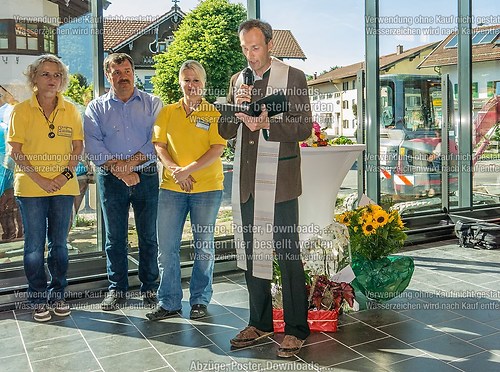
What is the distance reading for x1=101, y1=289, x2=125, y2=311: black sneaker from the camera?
3738 millimetres

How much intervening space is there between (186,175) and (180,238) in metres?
0.43

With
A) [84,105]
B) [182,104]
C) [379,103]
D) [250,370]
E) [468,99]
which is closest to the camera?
[250,370]

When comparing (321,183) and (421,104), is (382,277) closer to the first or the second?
(321,183)

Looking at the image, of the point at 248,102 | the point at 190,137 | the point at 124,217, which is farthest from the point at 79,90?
the point at 248,102

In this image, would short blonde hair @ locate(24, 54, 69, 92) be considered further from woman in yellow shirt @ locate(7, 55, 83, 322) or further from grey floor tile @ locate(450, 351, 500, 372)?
grey floor tile @ locate(450, 351, 500, 372)

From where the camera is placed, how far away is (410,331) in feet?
10.6

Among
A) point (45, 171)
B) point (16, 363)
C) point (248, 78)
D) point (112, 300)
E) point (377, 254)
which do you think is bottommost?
point (16, 363)

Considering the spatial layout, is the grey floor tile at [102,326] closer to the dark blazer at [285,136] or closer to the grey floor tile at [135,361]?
the grey floor tile at [135,361]

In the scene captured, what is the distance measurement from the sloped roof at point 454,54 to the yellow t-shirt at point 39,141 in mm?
4087

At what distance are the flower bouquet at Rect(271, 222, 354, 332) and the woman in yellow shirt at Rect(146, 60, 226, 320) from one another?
1.85ft

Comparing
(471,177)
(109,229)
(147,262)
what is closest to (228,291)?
(147,262)

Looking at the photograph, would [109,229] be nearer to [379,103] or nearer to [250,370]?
[250,370]

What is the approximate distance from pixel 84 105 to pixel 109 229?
131 centimetres

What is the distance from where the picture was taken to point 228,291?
4.15 m
